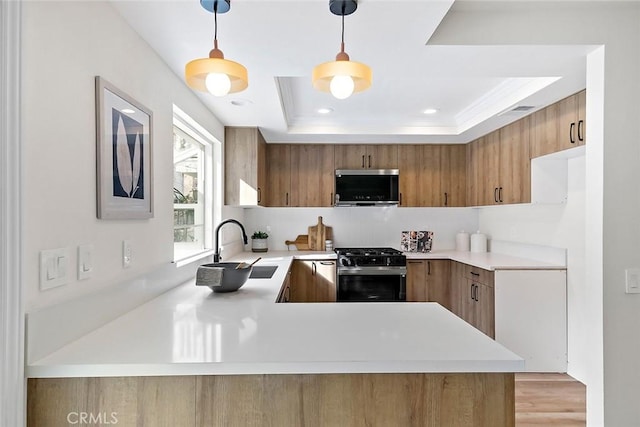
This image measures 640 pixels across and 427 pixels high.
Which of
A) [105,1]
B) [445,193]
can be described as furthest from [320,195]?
[105,1]

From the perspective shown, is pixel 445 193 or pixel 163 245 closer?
pixel 163 245

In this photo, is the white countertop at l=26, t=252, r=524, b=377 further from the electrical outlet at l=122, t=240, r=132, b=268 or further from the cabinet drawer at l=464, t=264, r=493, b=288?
the cabinet drawer at l=464, t=264, r=493, b=288

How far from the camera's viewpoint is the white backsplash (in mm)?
4547

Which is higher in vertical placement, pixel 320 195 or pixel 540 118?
pixel 540 118

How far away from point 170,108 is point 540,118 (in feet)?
9.01

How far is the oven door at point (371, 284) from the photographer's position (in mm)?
3842

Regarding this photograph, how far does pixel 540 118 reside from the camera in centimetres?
291

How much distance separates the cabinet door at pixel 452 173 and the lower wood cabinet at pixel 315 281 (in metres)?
1.63

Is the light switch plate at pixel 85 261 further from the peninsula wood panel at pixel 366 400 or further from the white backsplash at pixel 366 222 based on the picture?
the white backsplash at pixel 366 222

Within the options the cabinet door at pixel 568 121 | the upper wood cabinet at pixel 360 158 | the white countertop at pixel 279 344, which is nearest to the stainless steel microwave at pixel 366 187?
the upper wood cabinet at pixel 360 158

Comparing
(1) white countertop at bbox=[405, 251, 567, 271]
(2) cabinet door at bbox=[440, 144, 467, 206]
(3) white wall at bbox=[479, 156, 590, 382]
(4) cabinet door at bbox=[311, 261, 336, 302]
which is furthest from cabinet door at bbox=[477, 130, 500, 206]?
(4) cabinet door at bbox=[311, 261, 336, 302]

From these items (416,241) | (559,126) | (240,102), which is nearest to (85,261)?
(240,102)

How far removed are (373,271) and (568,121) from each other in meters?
2.16

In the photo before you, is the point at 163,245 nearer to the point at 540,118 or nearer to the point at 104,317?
the point at 104,317
